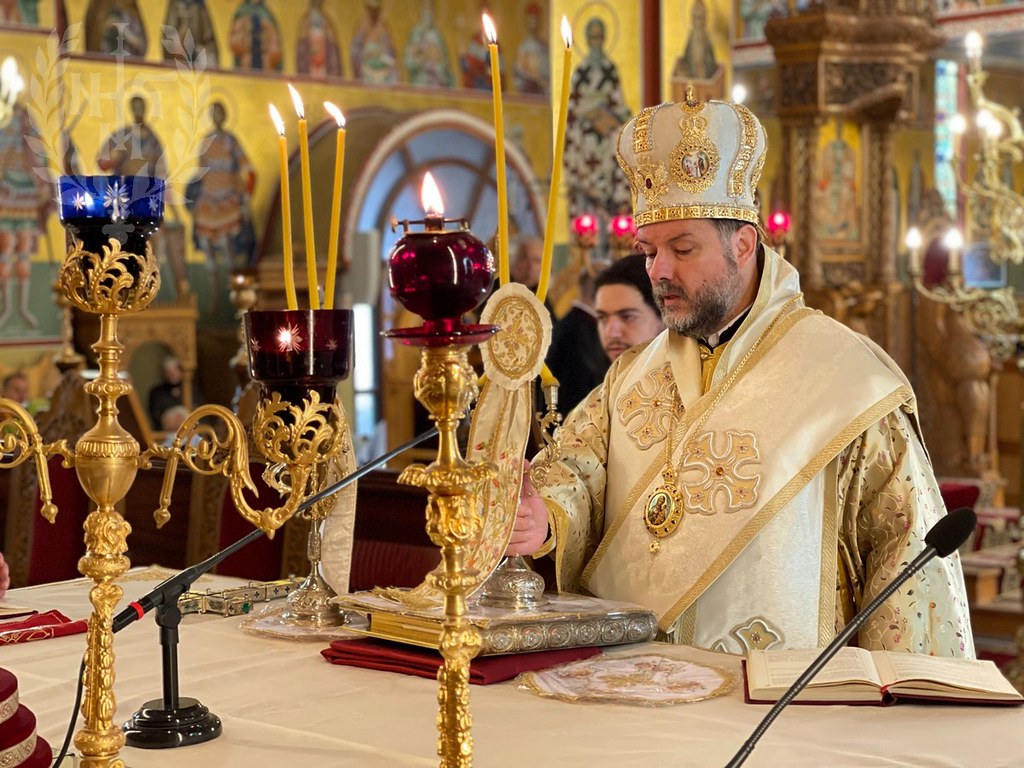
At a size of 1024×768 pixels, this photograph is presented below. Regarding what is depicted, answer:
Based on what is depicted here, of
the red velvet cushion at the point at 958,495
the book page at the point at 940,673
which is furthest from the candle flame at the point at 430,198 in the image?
the red velvet cushion at the point at 958,495

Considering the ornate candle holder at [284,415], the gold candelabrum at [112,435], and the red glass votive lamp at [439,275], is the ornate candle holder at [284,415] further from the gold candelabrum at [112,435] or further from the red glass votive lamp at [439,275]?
the red glass votive lamp at [439,275]

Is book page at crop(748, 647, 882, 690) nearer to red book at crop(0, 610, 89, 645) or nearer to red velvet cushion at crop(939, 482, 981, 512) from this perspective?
red book at crop(0, 610, 89, 645)

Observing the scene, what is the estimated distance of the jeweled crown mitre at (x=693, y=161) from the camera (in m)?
3.12

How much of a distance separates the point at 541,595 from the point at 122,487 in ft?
3.46

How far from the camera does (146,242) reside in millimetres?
1422

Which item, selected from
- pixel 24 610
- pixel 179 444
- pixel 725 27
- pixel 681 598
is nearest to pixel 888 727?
pixel 179 444

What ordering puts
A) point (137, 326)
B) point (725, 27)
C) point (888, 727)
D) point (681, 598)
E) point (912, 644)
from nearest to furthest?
point (888, 727), point (912, 644), point (681, 598), point (725, 27), point (137, 326)

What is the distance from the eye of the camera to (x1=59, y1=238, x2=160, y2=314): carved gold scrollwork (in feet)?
4.48

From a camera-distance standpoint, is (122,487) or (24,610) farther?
(24,610)

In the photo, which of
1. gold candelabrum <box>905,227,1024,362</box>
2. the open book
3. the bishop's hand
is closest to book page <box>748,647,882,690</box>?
the open book

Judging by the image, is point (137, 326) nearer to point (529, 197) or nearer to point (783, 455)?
point (529, 197)

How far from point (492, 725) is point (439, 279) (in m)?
0.84

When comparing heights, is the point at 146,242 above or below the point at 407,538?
above

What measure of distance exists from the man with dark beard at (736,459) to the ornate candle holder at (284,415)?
1.17 m
